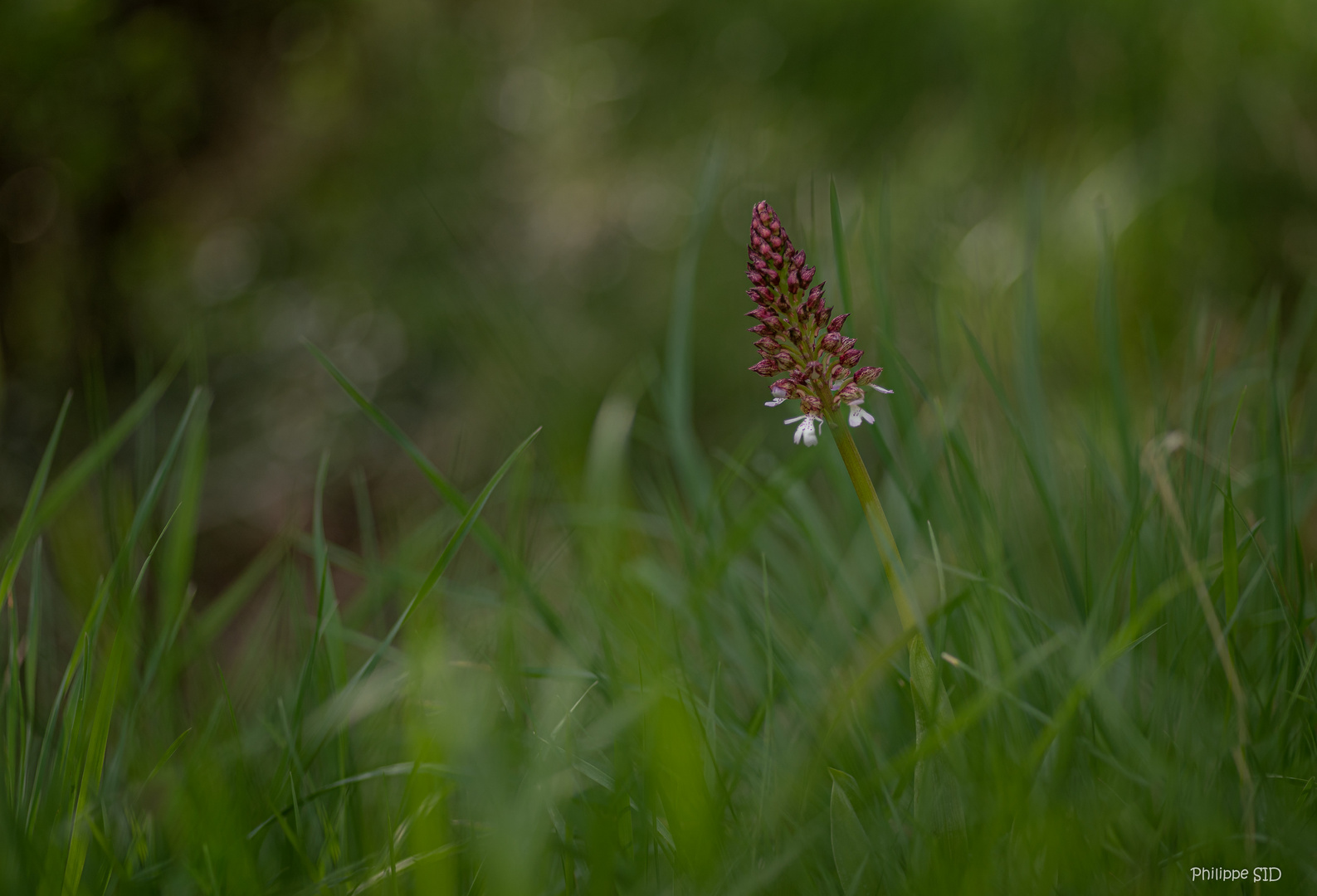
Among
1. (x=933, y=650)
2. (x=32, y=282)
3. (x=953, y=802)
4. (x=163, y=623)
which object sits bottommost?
(x=953, y=802)

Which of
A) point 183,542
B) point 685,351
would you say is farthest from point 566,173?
point 183,542

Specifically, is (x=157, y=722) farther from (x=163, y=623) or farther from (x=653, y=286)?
(x=653, y=286)

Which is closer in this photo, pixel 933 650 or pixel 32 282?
pixel 933 650

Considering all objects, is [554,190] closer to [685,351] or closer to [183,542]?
[685,351]

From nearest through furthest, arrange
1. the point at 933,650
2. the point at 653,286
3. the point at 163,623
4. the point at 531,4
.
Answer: the point at 933,650
the point at 163,623
the point at 653,286
the point at 531,4

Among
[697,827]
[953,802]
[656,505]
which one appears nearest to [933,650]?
[953,802]

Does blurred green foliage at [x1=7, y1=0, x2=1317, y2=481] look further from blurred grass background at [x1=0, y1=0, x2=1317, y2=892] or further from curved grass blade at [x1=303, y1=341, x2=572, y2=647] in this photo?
curved grass blade at [x1=303, y1=341, x2=572, y2=647]

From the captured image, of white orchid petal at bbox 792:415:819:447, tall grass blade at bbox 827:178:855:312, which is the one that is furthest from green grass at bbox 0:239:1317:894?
white orchid petal at bbox 792:415:819:447
